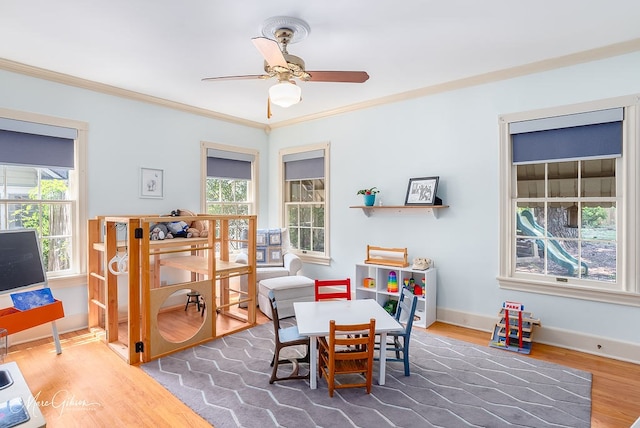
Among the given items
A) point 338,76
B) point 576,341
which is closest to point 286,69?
point 338,76

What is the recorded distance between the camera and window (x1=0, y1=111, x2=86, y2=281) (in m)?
3.34

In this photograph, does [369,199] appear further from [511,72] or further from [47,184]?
[47,184]

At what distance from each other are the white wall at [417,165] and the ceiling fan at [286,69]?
1.82 meters

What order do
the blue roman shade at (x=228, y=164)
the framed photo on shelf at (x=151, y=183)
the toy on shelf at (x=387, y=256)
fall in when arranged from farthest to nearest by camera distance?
the blue roman shade at (x=228, y=164)
the framed photo on shelf at (x=151, y=183)
the toy on shelf at (x=387, y=256)

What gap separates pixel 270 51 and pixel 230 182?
3405 millimetres

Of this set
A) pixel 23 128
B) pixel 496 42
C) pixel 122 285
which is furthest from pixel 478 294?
pixel 23 128

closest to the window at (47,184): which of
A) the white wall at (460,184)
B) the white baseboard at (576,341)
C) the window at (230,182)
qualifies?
the window at (230,182)

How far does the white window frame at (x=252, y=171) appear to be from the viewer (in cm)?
481

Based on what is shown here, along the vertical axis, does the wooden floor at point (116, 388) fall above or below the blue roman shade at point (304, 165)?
below

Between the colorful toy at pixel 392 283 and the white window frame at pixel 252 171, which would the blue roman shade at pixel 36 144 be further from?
the colorful toy at pixel 392 283

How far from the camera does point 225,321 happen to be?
13.2ft

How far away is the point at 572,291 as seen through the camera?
319cm

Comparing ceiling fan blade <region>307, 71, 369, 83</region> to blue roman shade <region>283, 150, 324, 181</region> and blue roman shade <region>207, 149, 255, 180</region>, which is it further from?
blue roman shade <region>207, 149, 255, 180</region>

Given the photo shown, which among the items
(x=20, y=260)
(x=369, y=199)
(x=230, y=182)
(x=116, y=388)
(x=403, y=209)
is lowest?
(x=116, y=388)
